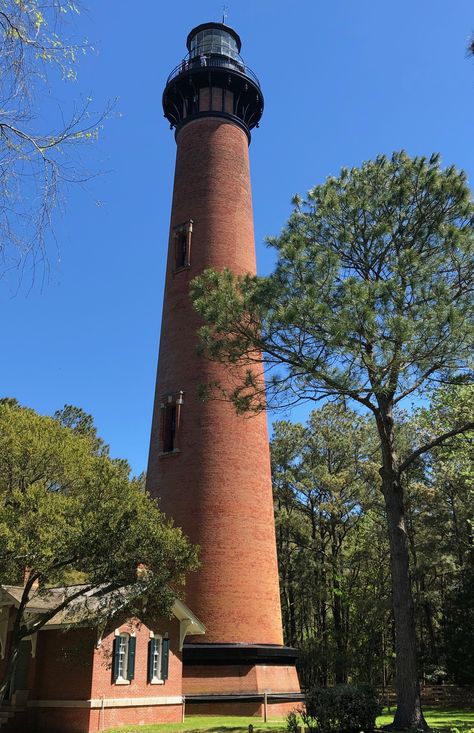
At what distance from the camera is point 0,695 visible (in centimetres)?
1384

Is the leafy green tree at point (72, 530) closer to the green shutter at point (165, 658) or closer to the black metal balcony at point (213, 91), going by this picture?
the green shutter at point (165, 658)

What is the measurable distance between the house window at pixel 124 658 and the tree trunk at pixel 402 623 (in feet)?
24.5

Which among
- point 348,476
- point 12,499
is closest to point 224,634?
point 12,499

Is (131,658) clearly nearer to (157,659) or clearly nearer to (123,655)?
(123,655)

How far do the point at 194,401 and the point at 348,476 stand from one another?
1500cm

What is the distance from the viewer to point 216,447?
66.6 ft

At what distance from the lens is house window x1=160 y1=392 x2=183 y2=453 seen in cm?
2109

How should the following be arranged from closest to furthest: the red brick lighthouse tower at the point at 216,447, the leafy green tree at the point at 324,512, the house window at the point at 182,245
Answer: the red brick lighthouse tower at the point at 216,447 < the house window at the point at 182,245 < the leafy green tree at the point at 324,512

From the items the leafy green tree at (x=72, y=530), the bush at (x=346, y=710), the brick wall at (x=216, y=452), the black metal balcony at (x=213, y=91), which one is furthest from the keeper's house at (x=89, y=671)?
the black metal balcony at (x=213, y=91)

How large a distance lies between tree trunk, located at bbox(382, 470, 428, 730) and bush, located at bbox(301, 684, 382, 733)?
19.9 inches

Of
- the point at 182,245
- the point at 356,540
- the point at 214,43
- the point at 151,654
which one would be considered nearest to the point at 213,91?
the point at 214,43

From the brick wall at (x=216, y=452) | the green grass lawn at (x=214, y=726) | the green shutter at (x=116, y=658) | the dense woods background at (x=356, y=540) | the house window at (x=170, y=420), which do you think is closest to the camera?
the green grass lawn at (x=214, y=726)

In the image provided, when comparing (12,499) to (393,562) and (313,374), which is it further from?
(393,562)

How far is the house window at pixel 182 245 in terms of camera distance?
23.2 metres
